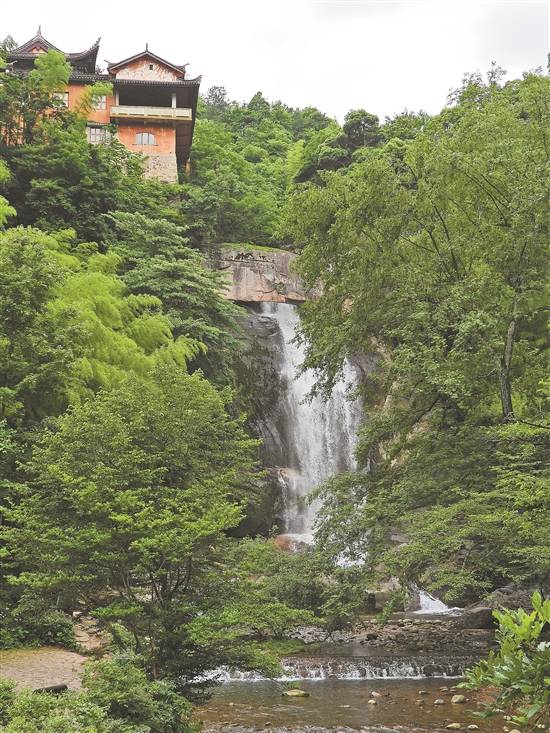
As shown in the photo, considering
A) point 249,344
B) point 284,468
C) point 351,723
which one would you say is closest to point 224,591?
point 351,723

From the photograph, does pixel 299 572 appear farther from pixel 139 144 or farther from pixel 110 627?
pixel 139 144

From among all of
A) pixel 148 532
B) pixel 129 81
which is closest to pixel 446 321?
pixel 148 532

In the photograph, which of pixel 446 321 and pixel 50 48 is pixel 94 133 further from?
pixel 446 321

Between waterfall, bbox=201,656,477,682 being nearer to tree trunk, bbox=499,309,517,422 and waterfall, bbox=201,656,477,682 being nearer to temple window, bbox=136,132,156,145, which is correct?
tree trunk, bbox=499,309,517,422

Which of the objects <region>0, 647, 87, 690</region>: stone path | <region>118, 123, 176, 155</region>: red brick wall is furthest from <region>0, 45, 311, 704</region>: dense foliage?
<region>118, 123, 176, 155</region>: red brick wall

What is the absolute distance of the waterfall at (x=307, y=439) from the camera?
2589 cm

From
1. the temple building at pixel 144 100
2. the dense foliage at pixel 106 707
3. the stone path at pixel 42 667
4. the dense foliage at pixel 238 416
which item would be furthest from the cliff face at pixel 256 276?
the dense foliage at pixel 106 707

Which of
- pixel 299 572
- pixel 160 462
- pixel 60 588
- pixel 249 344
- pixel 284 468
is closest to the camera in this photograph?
pixel 60 588

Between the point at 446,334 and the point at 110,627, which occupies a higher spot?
the point at 446,334

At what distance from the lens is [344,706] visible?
10.9 metres

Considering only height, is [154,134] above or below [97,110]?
below

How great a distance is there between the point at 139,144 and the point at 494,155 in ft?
83.5

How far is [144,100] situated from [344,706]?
33929mm

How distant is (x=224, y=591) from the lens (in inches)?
330
